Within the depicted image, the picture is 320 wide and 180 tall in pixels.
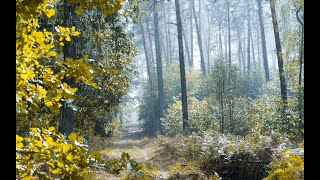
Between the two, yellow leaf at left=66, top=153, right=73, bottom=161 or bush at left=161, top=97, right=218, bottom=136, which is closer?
yellow leaf at left=66, top=153, right=73, bottom=161

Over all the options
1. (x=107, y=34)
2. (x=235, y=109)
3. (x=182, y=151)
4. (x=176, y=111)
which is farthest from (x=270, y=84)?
(x=107, y=34)

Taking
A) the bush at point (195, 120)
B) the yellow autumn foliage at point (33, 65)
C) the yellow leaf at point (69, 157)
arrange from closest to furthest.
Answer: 1. the yellow autumn foliage at point (33, 65)
2. the yellow leaf at point (69, 157)
3. the bush at point (195, 120)

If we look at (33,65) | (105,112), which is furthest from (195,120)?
(33,65)

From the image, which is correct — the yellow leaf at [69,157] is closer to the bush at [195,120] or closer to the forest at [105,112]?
the forest at [105,112]

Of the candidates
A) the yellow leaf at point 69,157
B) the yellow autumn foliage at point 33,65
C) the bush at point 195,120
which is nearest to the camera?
the yellow autumn foliage at point 33,65

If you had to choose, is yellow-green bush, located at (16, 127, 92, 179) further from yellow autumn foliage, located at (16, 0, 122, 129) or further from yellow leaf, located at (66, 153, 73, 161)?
yellow autumn foliage, located at (16, 0, 122, 129)

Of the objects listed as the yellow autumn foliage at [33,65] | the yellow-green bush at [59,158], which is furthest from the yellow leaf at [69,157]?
the yellow autumn foliage at [33,65]

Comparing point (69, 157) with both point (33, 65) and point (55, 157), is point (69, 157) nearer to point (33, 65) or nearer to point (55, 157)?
point (55, 157)

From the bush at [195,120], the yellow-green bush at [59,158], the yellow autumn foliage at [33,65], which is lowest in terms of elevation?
the bush at [195,120]

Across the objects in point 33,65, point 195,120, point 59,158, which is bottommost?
point 195,120

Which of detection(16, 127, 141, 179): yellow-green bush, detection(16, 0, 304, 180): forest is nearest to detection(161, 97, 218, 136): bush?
detection(16, 0, 304, 180): forest
